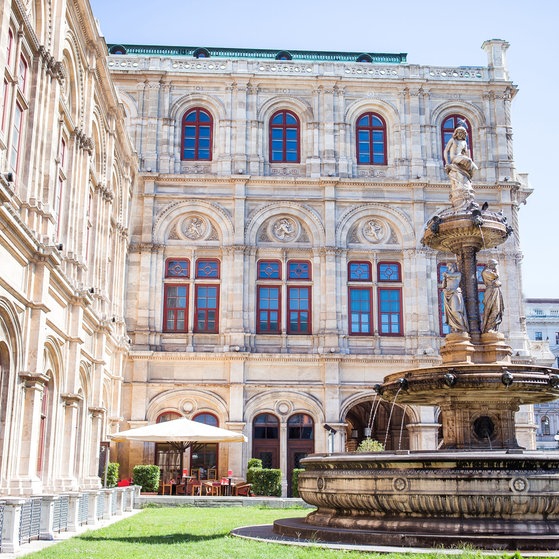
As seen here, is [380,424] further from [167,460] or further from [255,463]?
[167,460]

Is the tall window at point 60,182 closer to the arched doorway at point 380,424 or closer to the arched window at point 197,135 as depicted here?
the arched window at point 197,135

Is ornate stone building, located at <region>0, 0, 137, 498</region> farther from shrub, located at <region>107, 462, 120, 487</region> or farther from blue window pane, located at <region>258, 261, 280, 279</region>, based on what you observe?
blue window pane, located at <region>258, 261, 280, 279</region>

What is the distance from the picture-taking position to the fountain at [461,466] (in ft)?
37.4

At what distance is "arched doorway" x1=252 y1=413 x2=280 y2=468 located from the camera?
34.7 metres

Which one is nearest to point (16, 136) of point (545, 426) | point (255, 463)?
point (255, 463)

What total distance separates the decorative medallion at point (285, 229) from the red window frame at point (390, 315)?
4.52 m

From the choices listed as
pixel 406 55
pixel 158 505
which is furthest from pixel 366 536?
pixel 406 55

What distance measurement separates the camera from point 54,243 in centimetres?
2052

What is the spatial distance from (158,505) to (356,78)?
2191cm

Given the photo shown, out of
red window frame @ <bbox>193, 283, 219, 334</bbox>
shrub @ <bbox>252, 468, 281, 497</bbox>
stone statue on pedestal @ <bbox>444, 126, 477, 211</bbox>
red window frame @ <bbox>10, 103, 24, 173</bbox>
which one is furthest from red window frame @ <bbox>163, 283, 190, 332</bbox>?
stone statue on pedestal @ <bbox>444, 126, 477, 211</bbox>

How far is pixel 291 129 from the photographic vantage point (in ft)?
125

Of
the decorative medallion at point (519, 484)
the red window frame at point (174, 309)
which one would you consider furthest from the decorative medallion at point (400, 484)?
the red window frame at point (174, 309)

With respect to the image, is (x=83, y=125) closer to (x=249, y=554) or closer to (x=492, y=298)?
(x=492, y=298)

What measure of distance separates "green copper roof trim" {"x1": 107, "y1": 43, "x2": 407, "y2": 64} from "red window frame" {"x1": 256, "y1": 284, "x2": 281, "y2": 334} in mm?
12994
